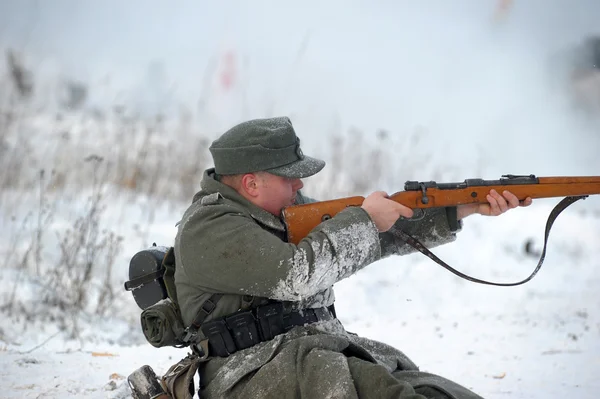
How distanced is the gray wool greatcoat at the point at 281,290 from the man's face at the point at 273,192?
2.0 inches

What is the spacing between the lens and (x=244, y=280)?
85.7 inches

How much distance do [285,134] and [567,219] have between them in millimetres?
6139

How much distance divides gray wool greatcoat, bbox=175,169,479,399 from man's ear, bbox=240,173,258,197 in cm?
5

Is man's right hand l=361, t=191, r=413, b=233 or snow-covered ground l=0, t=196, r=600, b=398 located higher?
man's right hand l=361, t=191, r=413, b=233

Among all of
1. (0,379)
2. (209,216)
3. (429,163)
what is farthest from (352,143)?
(209,216)

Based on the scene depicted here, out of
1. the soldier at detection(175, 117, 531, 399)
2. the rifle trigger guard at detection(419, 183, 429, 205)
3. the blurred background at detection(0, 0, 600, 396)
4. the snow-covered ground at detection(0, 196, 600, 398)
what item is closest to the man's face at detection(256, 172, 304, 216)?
the soldier at detection(175, 117, 531, 399)

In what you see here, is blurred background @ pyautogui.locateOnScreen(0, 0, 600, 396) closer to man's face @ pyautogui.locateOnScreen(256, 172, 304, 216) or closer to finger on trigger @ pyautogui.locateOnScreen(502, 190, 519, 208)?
finger on trigger @ pyautogui.locateOnScreen(502, 190, 519, 208)

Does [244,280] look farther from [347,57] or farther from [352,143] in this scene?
[347,57]

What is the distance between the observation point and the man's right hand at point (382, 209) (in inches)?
93.7

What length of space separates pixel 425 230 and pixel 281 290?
95 centimetres

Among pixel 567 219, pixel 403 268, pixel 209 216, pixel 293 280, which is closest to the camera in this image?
pixel 293 280

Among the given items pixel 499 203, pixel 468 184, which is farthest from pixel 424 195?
pixel 499 203

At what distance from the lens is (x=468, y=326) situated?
202 inches

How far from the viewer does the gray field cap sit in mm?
2367
